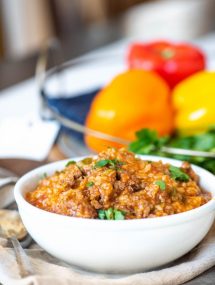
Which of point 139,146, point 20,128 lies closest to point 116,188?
point 139,146

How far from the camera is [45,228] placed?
0.85m

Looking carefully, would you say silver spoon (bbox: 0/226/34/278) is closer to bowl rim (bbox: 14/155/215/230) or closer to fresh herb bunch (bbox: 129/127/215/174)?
bowl rim (bbox: 14/155/215/230)

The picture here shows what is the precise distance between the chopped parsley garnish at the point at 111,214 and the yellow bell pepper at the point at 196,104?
2.16 feet

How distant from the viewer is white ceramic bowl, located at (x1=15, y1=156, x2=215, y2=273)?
2.65 ft

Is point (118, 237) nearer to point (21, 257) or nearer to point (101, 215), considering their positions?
point (101, 215)

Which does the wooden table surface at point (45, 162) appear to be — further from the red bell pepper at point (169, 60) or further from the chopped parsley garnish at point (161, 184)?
the red bell pepper at point (169, 60)

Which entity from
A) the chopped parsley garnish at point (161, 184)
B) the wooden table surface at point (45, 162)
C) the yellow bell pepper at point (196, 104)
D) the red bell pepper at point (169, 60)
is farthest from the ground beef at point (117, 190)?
the red bell pepper at point (169, 60)

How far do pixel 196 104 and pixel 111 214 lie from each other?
71 cm

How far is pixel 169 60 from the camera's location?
1.80m

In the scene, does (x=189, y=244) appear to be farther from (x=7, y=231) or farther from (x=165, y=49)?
(x=165, y=49)

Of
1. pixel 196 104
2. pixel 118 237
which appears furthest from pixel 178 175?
pixel 196 104

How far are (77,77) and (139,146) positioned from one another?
1.06 meters

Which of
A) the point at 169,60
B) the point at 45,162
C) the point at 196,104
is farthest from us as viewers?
the point at 169,60

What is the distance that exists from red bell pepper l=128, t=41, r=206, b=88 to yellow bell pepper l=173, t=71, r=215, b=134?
9.2 inches
